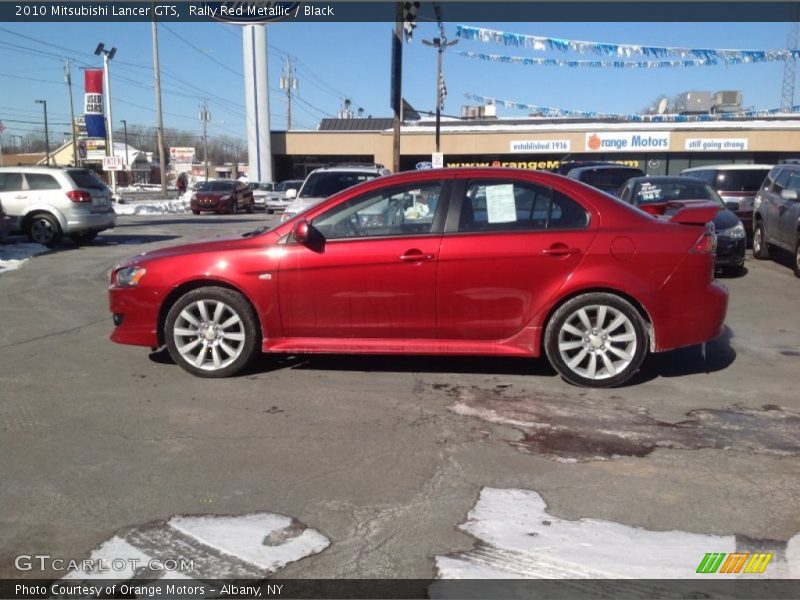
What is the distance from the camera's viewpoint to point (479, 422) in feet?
15.1

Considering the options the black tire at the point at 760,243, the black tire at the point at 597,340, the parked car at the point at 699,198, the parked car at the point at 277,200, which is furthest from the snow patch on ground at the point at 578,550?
the parked car at the point at 277,200

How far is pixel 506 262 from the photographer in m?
5.20

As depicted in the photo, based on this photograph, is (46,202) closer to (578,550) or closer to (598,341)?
(598,341)

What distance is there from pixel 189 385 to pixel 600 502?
324cm

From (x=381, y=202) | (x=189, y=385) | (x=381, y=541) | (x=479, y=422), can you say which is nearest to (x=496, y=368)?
(x=479, y=422)

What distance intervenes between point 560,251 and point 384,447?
6.74ft

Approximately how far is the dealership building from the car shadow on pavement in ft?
102

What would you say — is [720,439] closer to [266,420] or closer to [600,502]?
[600,502]

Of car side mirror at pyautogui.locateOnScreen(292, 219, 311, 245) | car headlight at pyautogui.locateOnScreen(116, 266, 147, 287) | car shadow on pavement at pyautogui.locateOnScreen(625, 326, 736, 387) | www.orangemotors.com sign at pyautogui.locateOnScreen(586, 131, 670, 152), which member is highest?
www.orangemotors.com sign at pyautogui.locateOnScreen(586, 131, 670, 152)

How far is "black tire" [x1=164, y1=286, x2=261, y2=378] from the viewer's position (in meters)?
5.45

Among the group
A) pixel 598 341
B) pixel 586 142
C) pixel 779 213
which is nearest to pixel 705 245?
pixel 598 341

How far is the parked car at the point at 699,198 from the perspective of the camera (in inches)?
410

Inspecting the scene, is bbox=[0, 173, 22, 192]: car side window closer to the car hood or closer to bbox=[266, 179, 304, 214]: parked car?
the car hood

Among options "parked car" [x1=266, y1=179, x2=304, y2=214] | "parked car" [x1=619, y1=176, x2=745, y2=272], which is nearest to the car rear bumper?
"parked car" [x1=619, y1=176, x2=745, y2=272]
